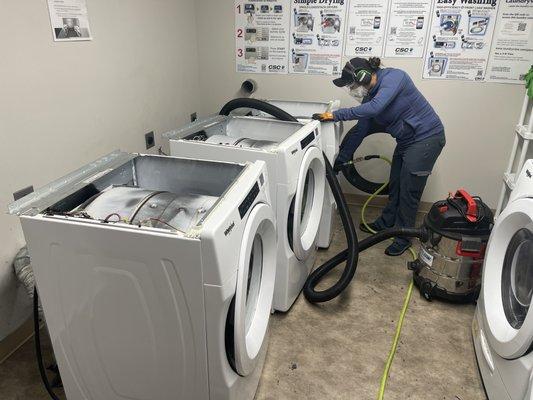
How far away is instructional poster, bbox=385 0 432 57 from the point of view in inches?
112

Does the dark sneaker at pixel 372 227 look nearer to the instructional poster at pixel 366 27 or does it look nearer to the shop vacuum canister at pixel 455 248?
the shop vacuum canister at pixel 455 248

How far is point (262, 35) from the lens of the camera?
321cm

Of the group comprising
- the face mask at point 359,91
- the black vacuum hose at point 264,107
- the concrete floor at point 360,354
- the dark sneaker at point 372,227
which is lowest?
the concrete floor at point 360,354

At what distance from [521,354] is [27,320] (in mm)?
2145

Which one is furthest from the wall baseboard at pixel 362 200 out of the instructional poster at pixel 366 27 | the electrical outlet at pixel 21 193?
the electrical outlet at pixel 21 193

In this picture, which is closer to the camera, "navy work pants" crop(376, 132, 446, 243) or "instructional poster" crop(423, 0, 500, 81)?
"navy work pants" crop(376, 132, 446, 243)

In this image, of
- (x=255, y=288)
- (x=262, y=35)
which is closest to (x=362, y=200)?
(x=262, y=35)

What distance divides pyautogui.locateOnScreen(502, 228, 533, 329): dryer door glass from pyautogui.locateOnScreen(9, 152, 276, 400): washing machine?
104 centimetres

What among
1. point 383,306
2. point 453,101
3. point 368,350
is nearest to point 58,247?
point 368,350

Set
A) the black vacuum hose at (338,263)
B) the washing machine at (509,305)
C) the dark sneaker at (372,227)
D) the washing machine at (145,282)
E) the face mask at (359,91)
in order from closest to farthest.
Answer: the washing machine at (145,282) → the washing machine at (509,305) → the black vacuum hose at (338,263) → the face mask at (359,91) → the dark sneaker at (372,227)

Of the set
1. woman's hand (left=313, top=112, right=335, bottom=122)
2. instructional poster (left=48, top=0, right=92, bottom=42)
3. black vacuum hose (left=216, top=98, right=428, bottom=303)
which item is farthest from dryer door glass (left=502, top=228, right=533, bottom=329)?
instructional poster (left=48, top=0, right=92, bottom=42)

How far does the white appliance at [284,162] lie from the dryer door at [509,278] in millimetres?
883

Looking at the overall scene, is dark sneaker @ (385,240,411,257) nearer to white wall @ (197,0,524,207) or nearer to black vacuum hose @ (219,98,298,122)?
white wall @ (197,0,524,207)

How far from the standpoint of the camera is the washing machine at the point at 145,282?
1.12 m
